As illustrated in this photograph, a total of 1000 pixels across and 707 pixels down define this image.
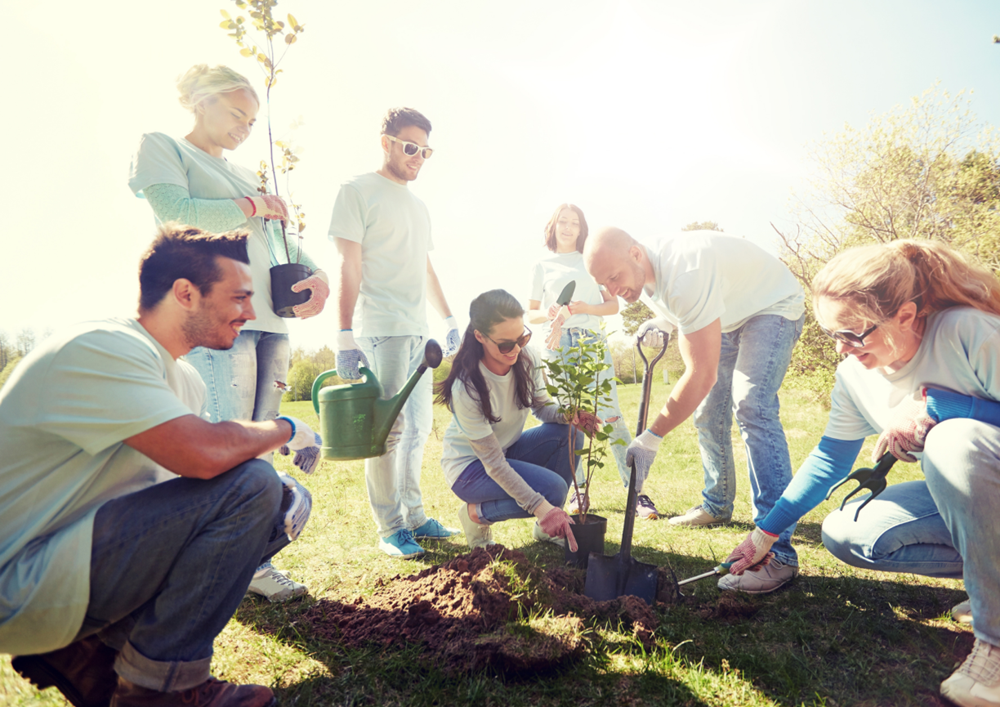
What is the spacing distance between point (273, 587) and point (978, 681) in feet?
8.58

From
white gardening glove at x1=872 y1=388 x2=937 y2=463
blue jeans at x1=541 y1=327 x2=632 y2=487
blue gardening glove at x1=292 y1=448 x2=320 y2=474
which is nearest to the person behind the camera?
white gardening glove at x1=872 y1=388 x2=937 y2=463

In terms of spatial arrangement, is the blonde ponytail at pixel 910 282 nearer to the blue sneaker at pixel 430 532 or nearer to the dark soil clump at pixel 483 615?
the dark soil clump at pixel 483 615

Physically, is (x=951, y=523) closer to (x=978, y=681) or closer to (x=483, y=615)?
(x=978, y=681)

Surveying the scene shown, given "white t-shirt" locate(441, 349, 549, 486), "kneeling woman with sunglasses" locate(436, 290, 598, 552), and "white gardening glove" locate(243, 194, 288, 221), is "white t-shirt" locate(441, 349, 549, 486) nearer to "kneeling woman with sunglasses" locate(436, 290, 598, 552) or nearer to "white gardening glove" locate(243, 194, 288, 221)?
"kneeling woman with sunglasses" locate(436, 290, 598, 552)

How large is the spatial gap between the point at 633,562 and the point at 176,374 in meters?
1.98

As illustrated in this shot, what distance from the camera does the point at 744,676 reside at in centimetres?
183

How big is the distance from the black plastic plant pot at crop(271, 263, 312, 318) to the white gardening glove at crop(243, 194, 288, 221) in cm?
25

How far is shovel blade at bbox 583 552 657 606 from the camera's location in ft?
7.80

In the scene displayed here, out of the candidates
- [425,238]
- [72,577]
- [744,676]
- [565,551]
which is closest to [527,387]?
[565,551]

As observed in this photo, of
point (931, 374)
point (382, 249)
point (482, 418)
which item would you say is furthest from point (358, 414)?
point (931, 374)

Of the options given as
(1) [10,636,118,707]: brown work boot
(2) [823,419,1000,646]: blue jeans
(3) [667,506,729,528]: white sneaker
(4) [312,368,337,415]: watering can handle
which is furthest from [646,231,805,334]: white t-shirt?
(1) [10,636,118,707]: brown work boot

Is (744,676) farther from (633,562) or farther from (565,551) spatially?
(565,551)

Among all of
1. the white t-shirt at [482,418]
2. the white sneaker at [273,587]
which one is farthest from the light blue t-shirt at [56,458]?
the white t-shirt at [482,418]

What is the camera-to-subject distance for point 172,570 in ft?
5.01
